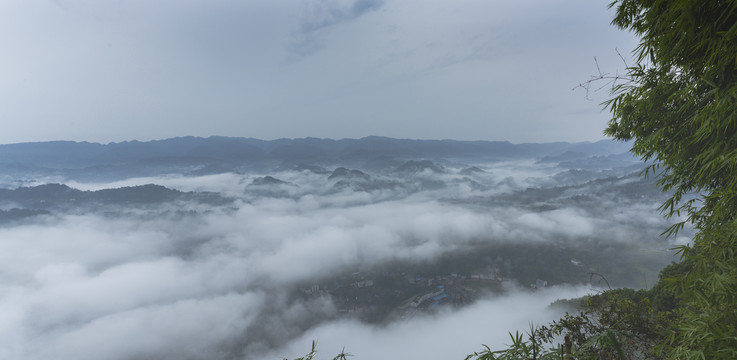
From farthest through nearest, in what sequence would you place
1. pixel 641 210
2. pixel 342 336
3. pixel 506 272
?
pixel 641 210
pixel 506 272
pixel 342 336

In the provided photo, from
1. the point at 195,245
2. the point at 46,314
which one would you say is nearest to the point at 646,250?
the point at 195,245

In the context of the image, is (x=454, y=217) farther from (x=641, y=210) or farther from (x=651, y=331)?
(x=651, y=331)

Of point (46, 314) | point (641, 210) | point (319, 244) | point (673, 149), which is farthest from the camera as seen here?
point (319, 244)

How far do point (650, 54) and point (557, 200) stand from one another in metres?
224

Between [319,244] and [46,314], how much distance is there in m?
129

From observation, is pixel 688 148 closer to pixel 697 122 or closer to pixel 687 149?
pixel 687 149

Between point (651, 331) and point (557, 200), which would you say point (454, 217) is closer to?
point (557, 200)

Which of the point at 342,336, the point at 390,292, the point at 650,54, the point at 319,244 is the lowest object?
the point at 342,336

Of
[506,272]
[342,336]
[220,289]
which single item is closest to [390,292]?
[342,336]

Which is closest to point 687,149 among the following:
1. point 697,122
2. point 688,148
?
point 688,148

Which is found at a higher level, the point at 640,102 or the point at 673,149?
the point at 640,102

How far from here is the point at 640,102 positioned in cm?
553

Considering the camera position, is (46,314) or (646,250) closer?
(646,250)

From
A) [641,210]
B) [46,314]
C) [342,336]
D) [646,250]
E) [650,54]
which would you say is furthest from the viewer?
[641,210]
